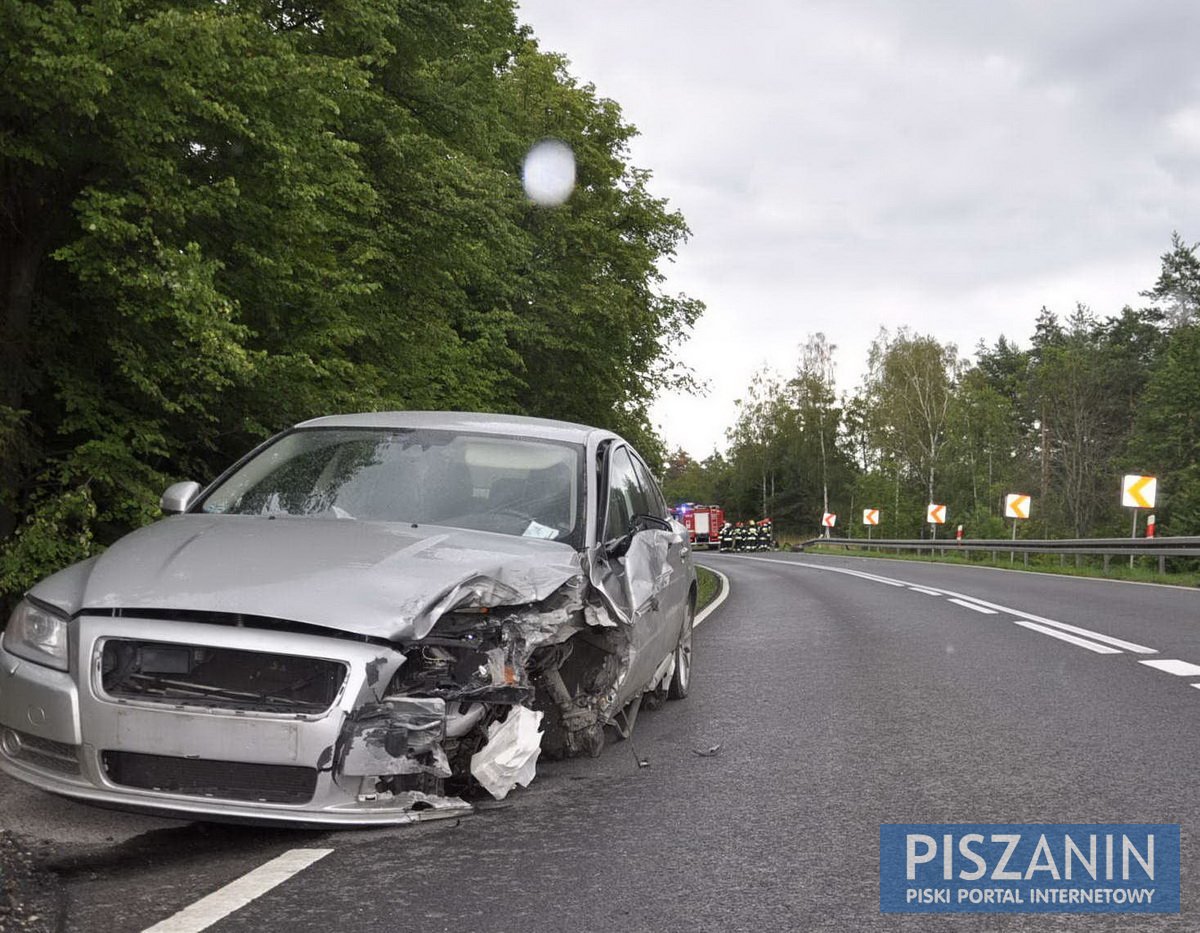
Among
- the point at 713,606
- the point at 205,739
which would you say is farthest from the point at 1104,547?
the point at 205,739

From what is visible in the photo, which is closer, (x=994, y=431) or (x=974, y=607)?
(x=974, y=607)

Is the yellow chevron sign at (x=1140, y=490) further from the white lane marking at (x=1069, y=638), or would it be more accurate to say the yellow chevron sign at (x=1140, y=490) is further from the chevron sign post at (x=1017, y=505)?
the white lane marking at (x=1069, y=638)

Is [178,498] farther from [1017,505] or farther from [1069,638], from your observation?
[1017,505]

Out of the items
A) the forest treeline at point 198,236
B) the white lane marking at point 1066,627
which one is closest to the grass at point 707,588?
the white lane marking at point 1066,627

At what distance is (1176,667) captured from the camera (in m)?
8.83

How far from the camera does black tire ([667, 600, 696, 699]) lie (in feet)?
25.8

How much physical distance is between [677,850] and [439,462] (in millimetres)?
2510

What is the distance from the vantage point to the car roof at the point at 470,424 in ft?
21.1

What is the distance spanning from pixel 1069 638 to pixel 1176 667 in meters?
2.23

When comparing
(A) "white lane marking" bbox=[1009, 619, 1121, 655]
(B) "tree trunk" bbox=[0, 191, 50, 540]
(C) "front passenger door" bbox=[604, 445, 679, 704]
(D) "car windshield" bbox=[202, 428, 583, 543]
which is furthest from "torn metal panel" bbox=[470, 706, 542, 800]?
(B) "tree trunk" bbox=[0, 191, 50, 540]

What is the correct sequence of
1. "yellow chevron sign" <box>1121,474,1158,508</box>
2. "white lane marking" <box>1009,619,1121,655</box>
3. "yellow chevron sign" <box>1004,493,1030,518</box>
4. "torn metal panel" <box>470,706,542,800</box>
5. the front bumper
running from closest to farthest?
1. the front bumper
2. "torn metal panel" <box>470,706,542,800</box>
3. "white lane marking" <box>1009,619,1121,655</box>
4. "yellow chevron sign" <box>1121,474,1158,508</box>
5. "yellow chevron sign" <box>1004,493,1030,518</box>

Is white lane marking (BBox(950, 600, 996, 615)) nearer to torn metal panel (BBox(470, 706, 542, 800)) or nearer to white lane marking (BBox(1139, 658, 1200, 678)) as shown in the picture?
white lane marking (BBox(1139, 658, 1200, 678))

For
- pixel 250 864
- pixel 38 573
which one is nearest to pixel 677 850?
pixel 250 864

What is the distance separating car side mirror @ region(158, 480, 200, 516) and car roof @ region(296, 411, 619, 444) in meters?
0.85
